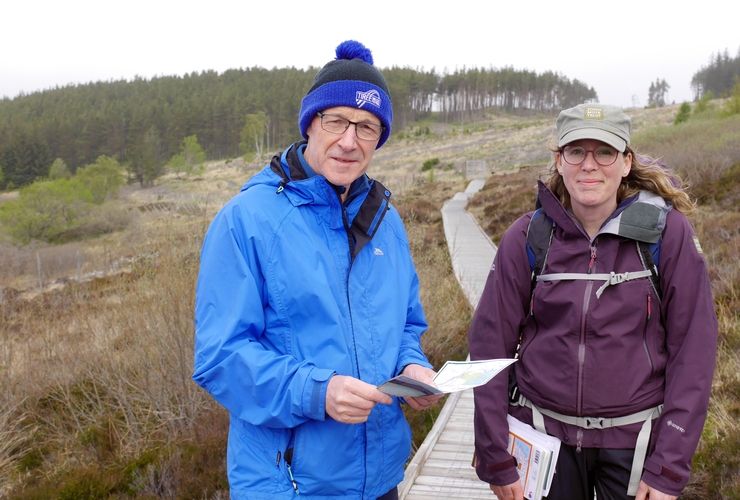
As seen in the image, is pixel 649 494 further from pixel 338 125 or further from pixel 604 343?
pixel 338 125

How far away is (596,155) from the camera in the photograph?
180cm

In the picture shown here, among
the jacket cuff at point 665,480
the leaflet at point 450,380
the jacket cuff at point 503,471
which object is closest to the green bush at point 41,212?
the jacket cuff at point 503,471

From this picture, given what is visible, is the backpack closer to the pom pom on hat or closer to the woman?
the woman

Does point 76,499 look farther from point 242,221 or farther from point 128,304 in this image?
point 242,221

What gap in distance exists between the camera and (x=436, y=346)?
217 inches

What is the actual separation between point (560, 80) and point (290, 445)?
107 meters

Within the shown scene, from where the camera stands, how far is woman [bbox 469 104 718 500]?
1610 mm

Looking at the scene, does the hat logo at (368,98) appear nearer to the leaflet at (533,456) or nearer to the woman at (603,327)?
the woman at (603,327)

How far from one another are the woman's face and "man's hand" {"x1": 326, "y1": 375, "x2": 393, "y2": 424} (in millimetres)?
1095

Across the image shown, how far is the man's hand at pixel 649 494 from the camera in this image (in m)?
1.58

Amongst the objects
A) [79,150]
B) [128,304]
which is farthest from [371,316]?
[79,150]

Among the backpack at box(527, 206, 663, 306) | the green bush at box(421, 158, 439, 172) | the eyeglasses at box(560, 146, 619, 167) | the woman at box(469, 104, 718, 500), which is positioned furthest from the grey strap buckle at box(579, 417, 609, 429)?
the green bush at box(421, 158, 439, 172)

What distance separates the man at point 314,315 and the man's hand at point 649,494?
2.69 ft

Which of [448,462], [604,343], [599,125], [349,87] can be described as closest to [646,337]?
[604,343]
